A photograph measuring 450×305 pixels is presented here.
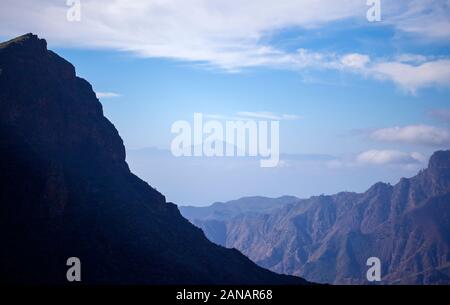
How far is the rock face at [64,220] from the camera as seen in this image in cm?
14725

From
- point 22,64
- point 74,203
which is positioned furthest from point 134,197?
point 22,64

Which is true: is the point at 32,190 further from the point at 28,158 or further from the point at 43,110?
the point at 43,110

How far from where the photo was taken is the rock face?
14725 cm

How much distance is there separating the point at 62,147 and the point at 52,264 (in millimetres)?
63844

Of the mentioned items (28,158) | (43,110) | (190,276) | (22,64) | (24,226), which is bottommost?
(190,276)

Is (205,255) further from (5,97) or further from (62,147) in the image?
(5,97)

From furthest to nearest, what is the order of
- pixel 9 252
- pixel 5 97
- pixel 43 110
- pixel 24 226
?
1. pixel 43 110
2. pixel 5 97
3. pixel 24 226
4. pixel 9 252

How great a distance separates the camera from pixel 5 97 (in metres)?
183

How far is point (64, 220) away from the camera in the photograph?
165 metres

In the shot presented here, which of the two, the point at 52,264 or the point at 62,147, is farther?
the point at 62,147

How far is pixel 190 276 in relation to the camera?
162250mm

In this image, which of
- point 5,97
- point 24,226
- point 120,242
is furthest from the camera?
point 5,97

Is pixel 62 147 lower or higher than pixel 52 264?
higher

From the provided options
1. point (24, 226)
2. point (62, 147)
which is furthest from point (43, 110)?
point (24, 226)
